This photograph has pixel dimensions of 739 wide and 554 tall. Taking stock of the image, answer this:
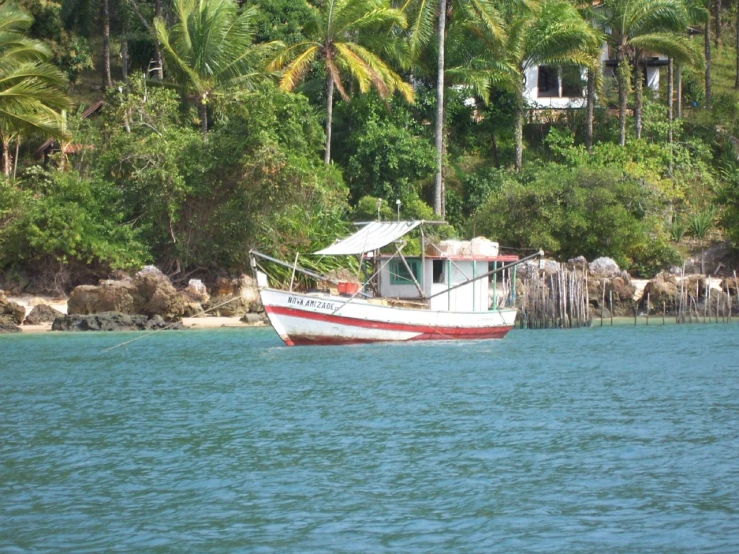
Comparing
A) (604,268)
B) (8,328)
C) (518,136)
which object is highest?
(518,136)

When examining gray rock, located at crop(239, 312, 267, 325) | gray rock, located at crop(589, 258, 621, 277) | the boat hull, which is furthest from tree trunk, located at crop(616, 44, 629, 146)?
the boat hull

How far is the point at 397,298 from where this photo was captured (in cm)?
2866

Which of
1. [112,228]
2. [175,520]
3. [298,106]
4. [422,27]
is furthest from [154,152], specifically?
[175,520]

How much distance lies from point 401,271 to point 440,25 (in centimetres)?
1449

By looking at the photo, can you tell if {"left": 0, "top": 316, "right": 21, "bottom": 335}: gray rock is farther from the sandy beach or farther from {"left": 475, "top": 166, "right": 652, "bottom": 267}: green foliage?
{"left": 475, "top": 166, "right": 652, "bottom": 267}: green foliage

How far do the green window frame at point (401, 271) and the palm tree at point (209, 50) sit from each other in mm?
12194

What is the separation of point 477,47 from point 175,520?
35293 millimetres

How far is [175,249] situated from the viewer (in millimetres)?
37875

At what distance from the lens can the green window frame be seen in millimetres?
29016

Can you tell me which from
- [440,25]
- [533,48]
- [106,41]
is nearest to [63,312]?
[106,41]

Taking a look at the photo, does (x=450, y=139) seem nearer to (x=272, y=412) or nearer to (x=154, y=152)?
(x=154, y=152)

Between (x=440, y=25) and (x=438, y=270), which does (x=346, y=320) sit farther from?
(x=440, y=25)

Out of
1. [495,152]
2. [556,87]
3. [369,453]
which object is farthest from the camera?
[556,87]

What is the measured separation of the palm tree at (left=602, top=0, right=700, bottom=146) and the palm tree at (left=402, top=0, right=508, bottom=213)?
5.33 metres
